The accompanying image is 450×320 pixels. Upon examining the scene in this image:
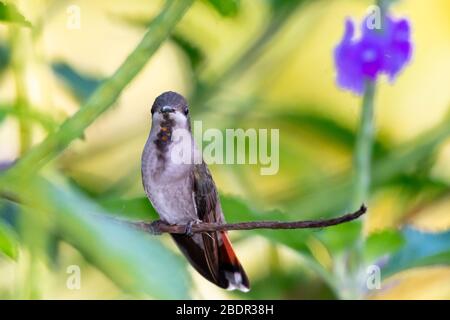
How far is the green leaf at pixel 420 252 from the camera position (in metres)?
0.78

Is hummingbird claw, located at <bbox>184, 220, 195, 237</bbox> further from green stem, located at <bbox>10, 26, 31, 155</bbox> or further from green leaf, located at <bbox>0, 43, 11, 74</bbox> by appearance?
green leaf, located at <bbox>0, 43, 11, 74</bbox>

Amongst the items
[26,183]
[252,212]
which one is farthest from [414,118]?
[26,183]

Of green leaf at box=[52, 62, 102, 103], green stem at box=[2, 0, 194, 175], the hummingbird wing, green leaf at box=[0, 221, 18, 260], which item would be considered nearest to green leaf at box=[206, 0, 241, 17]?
green stem at box=[2, 0, 194, 175]

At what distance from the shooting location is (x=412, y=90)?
1471mm

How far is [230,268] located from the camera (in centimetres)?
80

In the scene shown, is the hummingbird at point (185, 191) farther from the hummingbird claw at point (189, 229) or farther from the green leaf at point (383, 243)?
the green leaf at point (383, 243)

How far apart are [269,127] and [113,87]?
0.67 meters

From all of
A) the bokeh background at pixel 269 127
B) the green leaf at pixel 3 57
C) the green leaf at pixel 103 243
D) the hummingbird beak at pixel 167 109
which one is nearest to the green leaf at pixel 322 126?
the bokeh background at pixel 269 127

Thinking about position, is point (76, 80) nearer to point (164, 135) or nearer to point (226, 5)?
point (164, 135)

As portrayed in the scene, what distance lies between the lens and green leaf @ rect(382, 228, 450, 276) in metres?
0.78

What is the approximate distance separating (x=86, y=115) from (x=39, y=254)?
0.08m

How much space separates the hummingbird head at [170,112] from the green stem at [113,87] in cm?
19

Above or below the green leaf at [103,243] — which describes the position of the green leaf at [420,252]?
above

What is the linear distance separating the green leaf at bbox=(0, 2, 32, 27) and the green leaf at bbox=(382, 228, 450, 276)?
475 millimetres
